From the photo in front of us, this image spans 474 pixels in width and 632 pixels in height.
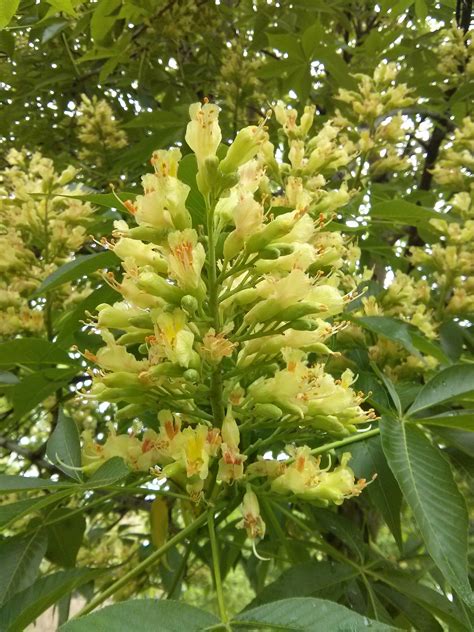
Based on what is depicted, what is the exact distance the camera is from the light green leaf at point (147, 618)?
2.64 feet

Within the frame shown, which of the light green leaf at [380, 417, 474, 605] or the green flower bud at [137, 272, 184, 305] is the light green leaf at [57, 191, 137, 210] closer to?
the green flower bud at [137, 272, 184, 305]

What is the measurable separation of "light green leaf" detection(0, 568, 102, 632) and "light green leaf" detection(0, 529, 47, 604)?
3 cm

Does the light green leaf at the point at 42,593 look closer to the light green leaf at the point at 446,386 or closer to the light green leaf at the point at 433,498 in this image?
the light green leaf at the point at 433,498

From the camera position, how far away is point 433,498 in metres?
1.12

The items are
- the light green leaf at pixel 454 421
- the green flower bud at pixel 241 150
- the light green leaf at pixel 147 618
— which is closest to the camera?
the light green leaf at pixel 147 618

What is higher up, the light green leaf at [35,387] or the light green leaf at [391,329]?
the light green leaf at [391,329]

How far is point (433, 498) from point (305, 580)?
1.35 feet

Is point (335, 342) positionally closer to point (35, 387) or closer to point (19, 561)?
point (35, 387)

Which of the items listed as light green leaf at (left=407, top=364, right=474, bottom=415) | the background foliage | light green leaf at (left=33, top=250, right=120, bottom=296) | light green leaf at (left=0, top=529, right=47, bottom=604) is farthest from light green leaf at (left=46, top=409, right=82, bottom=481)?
light green leaf at (left=407, top=364, right=474, bottom=415)

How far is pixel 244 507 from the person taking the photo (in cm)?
121

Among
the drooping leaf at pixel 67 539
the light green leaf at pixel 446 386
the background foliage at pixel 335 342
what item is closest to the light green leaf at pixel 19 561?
the background foliage at pixel 335 342

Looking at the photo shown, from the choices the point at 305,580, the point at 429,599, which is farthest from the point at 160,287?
the point at 429,599

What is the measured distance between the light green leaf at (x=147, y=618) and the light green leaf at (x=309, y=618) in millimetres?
65

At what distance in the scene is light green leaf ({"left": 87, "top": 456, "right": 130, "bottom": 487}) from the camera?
107 centimetres
